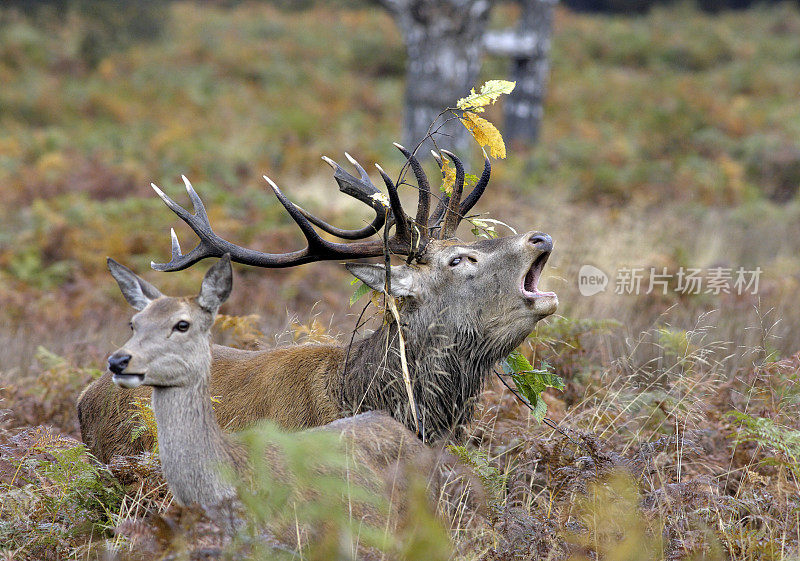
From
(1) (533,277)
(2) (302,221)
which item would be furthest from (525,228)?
(2) (302,221)

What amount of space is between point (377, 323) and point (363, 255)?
28.7 inches

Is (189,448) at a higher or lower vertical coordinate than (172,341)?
lower

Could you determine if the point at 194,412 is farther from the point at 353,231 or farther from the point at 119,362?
the point at 353,231

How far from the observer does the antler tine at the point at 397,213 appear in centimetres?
430

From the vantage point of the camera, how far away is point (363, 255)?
184 inches

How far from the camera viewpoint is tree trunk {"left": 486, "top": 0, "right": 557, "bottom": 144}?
53.4 feet

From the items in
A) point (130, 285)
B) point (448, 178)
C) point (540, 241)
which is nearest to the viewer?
point (130, 285)

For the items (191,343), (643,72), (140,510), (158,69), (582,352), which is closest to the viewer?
(191,343)

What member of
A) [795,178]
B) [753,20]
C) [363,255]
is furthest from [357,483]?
[753,20]

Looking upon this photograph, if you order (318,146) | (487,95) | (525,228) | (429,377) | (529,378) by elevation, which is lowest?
(318,146)

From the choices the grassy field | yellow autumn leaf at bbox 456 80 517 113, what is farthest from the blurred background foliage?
yellow autumn leaf at bbox 456 80 517 113

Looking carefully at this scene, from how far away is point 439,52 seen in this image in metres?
12.1

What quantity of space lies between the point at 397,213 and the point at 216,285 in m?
1.31

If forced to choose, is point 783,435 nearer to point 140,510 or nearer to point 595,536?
point 595,536
